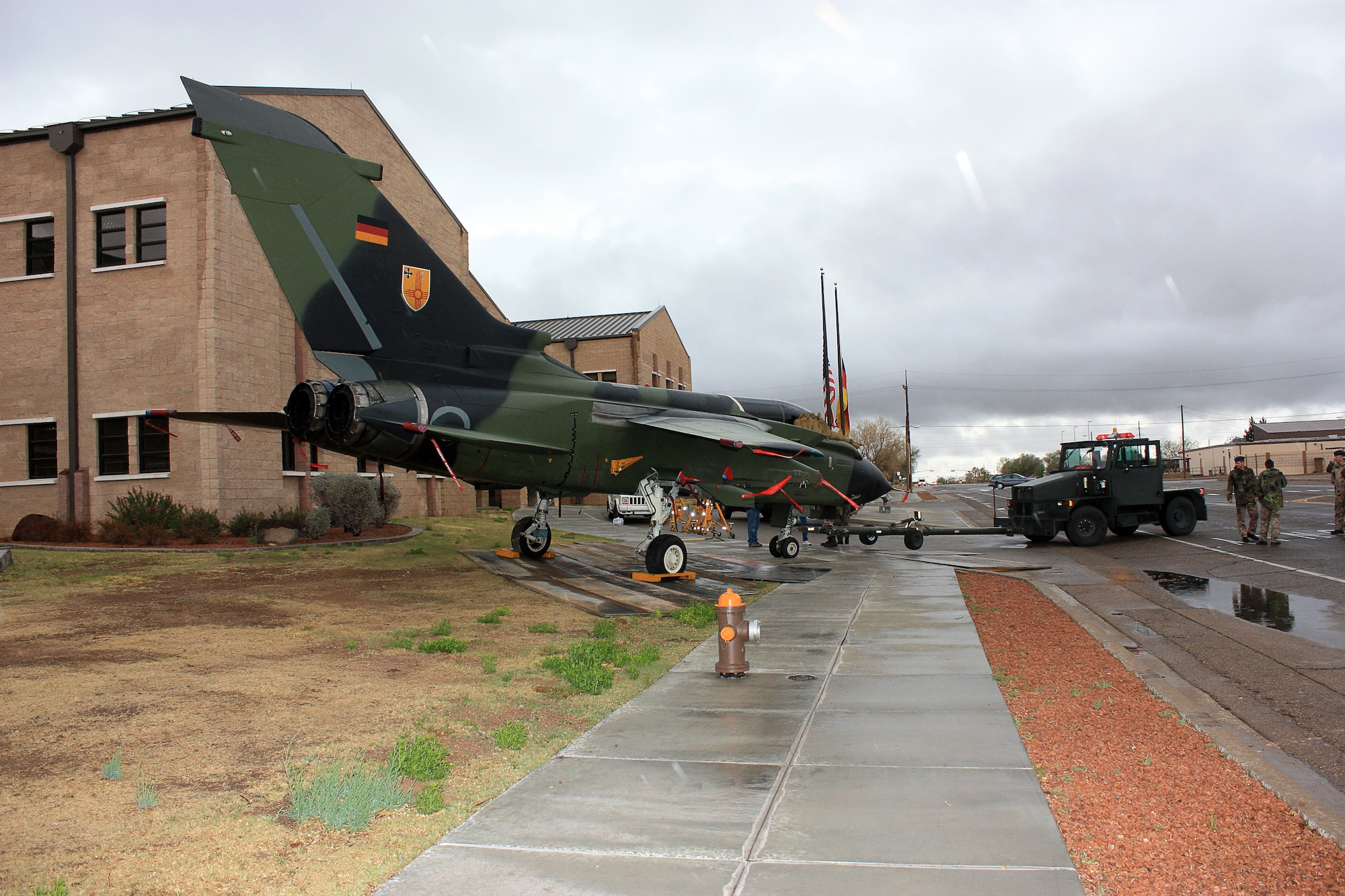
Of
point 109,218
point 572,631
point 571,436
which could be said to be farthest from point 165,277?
point 572,631

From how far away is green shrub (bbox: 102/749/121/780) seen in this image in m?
4.12

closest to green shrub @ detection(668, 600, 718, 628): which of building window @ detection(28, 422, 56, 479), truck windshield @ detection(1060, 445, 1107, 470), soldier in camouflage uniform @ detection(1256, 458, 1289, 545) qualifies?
truck windshield @ detection(1060, 445, 1107, 470)

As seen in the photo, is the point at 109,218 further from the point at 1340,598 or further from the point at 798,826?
→ the point at 1340,598

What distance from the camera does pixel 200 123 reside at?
9.47 metres

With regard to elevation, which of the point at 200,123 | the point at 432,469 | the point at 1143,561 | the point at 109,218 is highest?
the point at 109,218

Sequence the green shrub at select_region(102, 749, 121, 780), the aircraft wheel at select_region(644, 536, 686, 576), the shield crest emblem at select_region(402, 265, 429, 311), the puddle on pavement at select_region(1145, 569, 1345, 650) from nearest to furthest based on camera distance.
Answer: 1. the green shrub at select_region(102, 749, 121, 780)
2. the puddle on pavement at select_region(1145, 569, 1345, 650)
3. the shield crest emblem at select_region(402, 265, 429, 311)
4. the aircraft wheel at select_region(644, 536, 686, 576)

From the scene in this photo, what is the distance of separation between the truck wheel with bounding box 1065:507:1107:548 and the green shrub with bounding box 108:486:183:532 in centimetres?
2077

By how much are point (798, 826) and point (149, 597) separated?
9.78m

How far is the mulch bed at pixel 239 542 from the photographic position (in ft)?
52.1

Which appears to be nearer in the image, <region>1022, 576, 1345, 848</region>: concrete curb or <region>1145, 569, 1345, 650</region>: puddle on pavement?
<region>1022, 576, 1345, 848</region>: concrete curb

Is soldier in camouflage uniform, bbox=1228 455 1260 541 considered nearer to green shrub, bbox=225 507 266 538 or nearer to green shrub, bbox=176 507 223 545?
green shrub, bbox=225 507 266 538

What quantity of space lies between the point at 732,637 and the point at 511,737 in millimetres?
2315

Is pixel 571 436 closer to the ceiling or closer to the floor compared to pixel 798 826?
closer to the ceiling

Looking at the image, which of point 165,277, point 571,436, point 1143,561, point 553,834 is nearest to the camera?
point 553,834
